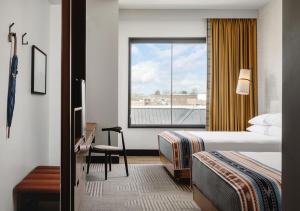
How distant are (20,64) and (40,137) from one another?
1.04 m

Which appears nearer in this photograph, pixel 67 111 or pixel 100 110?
pixel 67 111

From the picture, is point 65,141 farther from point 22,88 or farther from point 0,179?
point 22,88

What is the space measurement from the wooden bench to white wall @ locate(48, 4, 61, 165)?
1.24 m

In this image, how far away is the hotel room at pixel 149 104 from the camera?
187 centimetres

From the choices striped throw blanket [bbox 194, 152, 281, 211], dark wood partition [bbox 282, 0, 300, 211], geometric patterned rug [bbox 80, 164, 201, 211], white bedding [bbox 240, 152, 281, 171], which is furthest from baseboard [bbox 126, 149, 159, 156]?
dark wood partition [bbox 282, 0, 300, 211]

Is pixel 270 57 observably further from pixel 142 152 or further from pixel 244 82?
pixel 142 152

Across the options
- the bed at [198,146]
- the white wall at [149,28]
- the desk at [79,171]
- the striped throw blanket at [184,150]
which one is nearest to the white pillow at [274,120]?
the bed at [198,146]

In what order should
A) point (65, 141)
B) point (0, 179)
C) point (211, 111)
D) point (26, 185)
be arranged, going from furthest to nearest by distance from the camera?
1. point (211, 111)
2. point (26, 185)
3. point (0, 179)
4. point (65, 141)

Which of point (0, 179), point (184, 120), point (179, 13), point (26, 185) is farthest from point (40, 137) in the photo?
point (179, 13)

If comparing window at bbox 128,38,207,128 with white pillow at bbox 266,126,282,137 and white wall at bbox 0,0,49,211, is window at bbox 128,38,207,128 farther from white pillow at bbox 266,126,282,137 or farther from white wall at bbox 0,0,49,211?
white wall at bbox 0,0,49,211

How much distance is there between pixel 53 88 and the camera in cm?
411

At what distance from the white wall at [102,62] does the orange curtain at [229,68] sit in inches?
68.0

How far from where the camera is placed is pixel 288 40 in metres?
0.85

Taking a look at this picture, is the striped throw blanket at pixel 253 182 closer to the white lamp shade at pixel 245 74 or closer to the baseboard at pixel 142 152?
the white lamp shade at pixel 245 74
